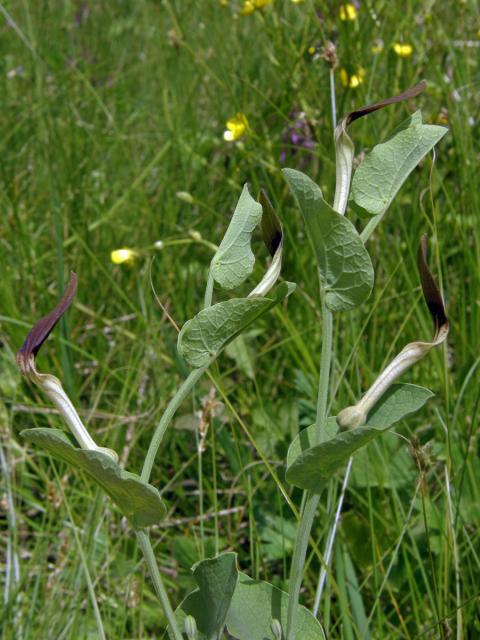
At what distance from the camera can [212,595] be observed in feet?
1.78

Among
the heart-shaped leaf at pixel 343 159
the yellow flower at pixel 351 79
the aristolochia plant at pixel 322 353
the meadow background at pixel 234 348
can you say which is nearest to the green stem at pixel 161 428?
the aristolochia plant at pixel 322 353

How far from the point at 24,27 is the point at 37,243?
1213 millimetres

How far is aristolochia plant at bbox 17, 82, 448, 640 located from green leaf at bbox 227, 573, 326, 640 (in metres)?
0.01

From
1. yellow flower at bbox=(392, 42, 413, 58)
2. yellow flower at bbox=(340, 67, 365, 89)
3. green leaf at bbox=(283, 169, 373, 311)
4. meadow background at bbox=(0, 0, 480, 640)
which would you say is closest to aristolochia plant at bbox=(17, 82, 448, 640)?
green leaf at bbox=(283, 169, 373, 311)

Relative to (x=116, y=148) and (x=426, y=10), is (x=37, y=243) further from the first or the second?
(x=426, y=10)

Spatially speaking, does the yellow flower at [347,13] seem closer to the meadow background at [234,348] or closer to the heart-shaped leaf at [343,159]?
the meadow background at [234,348]

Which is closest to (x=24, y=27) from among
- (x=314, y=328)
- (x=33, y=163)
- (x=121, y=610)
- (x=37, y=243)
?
(x=33, y=163)

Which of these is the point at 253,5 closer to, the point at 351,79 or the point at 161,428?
the point at 351,79

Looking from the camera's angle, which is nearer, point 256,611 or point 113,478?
point 113,478

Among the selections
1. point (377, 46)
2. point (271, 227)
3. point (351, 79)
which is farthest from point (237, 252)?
point (377, 46)

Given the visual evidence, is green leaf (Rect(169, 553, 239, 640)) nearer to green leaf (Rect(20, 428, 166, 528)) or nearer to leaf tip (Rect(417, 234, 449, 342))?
green leaf (Rect(20, 428, 166, 528))

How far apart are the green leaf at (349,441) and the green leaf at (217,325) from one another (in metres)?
0.08

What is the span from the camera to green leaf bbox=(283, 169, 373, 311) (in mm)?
463

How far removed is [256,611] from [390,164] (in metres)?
0.31
